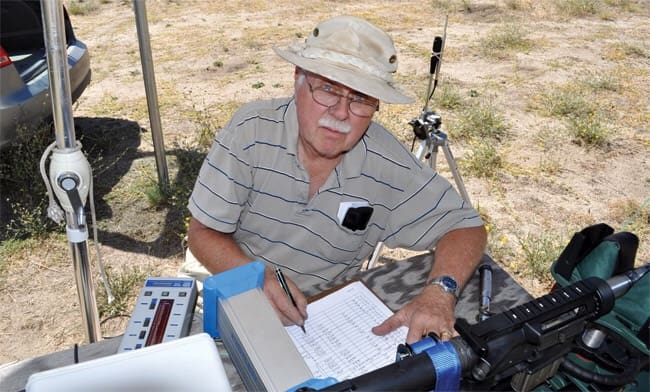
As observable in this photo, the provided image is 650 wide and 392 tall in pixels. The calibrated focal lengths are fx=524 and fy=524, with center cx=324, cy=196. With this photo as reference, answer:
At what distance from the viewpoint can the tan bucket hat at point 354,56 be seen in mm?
1728

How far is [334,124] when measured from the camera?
1.82 meters

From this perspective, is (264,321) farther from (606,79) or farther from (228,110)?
(606,79)

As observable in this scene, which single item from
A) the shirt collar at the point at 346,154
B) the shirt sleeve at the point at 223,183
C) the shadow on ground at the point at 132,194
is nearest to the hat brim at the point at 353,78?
the shirt collar at the point at 346,154

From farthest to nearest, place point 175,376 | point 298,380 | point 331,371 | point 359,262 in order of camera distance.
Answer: point 359,262
point 331,371
point 298,380
point 175,376

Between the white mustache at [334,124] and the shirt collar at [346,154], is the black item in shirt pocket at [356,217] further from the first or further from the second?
the white mustache at [334,124]

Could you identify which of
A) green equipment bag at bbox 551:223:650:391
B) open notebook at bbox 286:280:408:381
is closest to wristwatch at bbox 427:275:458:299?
open notebook at bbox 286:280:408:381

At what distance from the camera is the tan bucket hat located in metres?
1.73

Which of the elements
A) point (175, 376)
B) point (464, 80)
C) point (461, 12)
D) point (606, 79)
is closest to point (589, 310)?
point (175, 376)

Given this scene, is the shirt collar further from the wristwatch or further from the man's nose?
the wristwatch

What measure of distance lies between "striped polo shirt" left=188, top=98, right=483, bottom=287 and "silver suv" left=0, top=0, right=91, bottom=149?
236 cm

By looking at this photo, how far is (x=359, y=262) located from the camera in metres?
2.22

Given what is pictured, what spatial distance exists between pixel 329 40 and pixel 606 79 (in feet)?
21.4

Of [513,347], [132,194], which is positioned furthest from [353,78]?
[132,194]

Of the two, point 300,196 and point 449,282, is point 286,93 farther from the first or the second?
point 449,282
